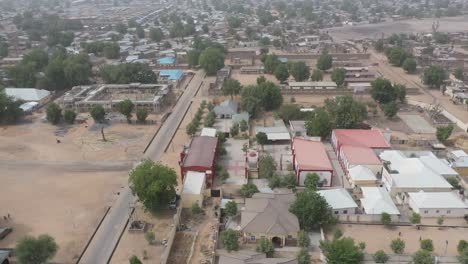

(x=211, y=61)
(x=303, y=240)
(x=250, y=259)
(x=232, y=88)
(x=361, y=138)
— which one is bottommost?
(x=303, y=240)

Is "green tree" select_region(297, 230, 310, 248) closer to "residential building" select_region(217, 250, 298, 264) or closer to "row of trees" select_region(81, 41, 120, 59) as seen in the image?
"residential building" select_region(217, 250, 298, 264)

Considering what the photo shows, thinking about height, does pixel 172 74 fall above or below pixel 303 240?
above

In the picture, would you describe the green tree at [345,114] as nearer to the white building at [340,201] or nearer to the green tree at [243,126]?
the green tree at [243,126]

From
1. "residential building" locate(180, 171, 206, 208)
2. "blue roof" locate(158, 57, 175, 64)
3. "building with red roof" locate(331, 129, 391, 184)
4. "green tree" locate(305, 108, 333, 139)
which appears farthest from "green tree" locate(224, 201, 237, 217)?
"blue roof" locate(158, 57, 175, 64)

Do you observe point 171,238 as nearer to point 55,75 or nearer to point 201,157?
point 201,157

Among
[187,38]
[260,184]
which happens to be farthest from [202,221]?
[187,38]

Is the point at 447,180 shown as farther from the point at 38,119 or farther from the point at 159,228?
the point at 38,119

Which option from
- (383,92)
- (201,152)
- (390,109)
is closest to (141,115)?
(201,152)
